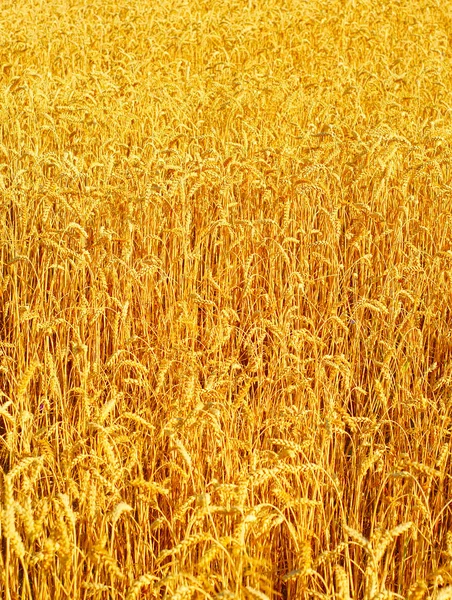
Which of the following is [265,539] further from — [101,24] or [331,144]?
[101,24]

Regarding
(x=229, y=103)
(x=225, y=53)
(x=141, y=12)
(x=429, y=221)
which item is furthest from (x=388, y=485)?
(x=141, y=12)

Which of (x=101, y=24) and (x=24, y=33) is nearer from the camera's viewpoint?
(x=24, y=33)

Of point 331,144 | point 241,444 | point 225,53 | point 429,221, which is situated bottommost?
point 241,444

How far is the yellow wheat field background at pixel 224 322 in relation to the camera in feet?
5.88

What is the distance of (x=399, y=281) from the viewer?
3195 mm

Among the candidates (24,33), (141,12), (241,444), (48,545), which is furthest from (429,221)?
(141,12)

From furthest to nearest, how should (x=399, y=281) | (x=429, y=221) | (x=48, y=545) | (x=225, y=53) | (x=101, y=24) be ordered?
(x=101, y=24) → (x=225, y=53) → (x=429, y=221) → (x=399, y=281) → (x=48, y=545)

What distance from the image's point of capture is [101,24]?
7238mm

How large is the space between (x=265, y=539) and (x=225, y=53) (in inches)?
197

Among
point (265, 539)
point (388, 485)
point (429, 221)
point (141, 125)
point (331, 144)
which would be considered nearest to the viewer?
point (265, 539)

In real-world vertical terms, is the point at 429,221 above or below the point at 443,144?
below

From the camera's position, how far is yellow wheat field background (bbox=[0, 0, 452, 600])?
1.79 meters

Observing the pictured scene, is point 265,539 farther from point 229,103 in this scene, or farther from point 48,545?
point 229,103

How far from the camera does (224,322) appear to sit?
2424 mm
